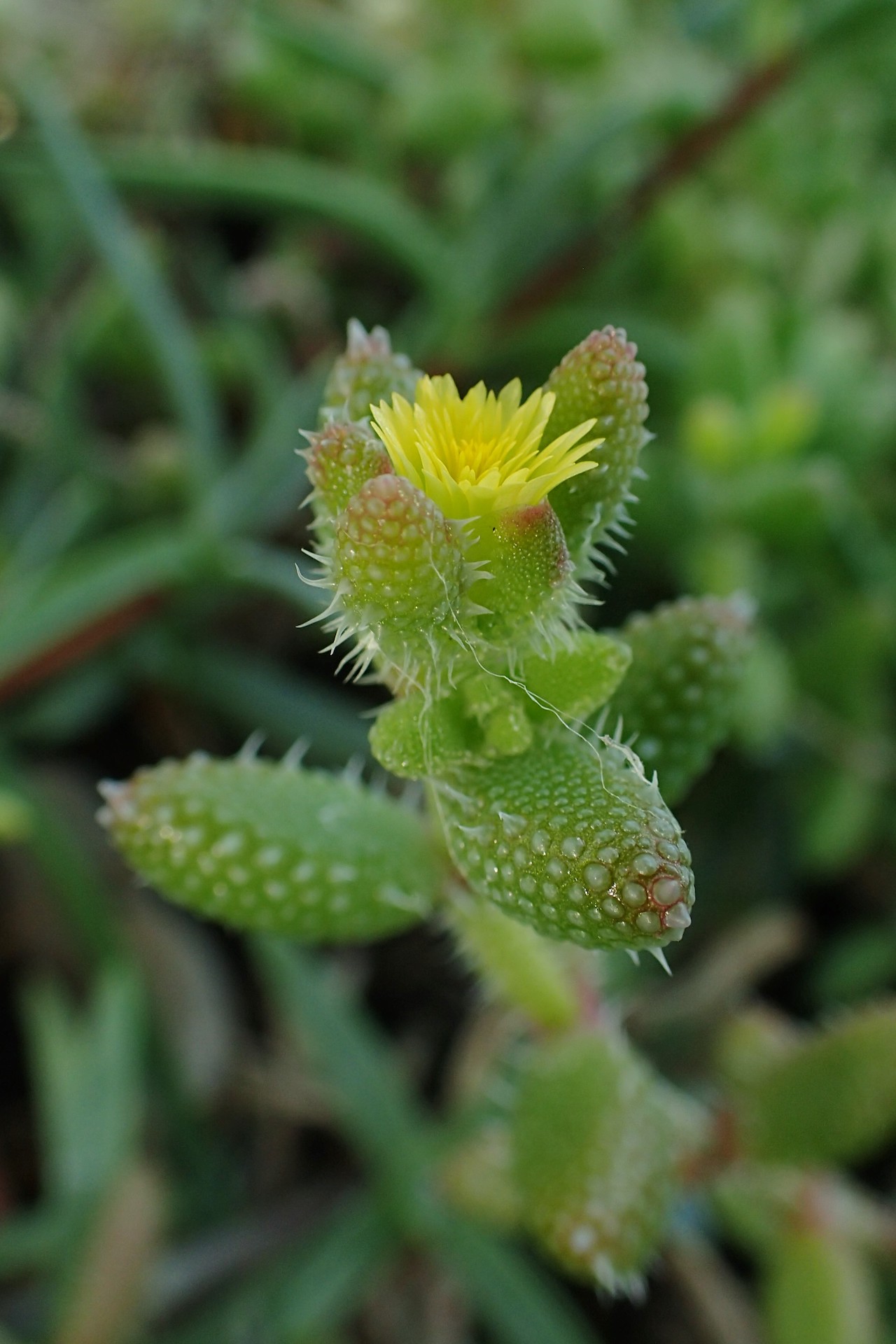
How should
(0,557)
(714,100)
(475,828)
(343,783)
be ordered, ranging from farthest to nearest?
(714,100) < (0,557) < (343,783) < (475,828)

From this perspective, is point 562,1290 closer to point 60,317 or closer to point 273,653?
point 273,653

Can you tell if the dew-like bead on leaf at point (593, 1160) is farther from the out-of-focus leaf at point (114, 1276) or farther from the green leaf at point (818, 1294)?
the out-of-focus leaf at point (114, 1276)

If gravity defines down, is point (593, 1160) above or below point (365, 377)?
below

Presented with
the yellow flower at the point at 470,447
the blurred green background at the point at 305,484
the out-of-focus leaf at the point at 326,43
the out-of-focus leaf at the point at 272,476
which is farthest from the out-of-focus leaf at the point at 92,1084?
the out-of-focus leaf at the point at 326,43

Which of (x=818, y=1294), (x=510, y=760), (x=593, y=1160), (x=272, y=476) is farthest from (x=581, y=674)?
(x=272, y=476)

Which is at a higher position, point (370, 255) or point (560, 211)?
point (560, 211)

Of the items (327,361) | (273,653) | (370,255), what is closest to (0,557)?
(273,653)

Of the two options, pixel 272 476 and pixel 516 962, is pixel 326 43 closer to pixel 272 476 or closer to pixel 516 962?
pixel 272 476
